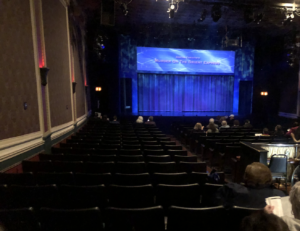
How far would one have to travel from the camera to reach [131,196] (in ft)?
7.20

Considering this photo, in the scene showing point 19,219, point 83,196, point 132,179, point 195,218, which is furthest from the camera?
point 132,179

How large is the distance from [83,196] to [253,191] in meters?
1.88

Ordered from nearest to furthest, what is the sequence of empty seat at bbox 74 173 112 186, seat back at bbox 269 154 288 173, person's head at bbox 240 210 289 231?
person's head at bbox 240 210 289 231 → empty seat at bbox 74 173 112 186 → seat back at bbox 269 154 288 173

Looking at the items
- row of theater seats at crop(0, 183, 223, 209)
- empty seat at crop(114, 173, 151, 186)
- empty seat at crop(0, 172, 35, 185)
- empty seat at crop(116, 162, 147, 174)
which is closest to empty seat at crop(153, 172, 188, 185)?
empty seat at crop(114, 173, 151, 186)

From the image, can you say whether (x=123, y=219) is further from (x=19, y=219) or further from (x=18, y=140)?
(x=18, y=140)

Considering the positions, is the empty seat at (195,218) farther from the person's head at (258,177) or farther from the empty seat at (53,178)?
the empty seat at (53,178)

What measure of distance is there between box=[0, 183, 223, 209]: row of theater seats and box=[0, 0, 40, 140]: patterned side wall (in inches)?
56.4

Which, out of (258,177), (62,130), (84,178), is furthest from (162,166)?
(62,130)

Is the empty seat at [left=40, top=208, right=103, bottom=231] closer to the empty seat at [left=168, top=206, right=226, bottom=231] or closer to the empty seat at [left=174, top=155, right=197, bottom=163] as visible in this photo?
Result: the empty seat at [left=168, top=206, right=226, bottom=231]

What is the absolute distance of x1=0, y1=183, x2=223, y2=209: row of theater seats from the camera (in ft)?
6.82

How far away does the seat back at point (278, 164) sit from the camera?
3.61 meters

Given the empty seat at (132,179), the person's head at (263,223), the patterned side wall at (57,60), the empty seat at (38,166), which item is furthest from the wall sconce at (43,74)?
the person's head at (263,223)

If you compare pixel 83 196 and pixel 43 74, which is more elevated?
pixel 43 74

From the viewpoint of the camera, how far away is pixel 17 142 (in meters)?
3.40
